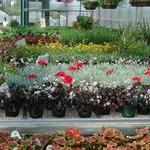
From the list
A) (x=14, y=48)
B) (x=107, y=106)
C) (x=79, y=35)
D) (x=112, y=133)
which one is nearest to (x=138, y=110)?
(x=107, y=106)

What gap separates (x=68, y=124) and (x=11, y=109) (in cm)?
63

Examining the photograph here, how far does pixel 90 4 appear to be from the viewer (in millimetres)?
21766

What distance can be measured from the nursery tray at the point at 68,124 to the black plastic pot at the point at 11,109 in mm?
117

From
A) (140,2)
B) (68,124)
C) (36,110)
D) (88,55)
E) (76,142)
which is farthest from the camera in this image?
(140,2)

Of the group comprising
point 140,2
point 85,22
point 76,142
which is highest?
point 140,2

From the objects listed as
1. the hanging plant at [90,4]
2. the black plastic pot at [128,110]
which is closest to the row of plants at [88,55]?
the black plastic pot at [128,110]

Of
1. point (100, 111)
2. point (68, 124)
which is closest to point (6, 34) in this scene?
point (100, 111)

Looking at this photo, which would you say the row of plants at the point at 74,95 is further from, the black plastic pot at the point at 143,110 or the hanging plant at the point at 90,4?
the hanging plant at the point at 90,4

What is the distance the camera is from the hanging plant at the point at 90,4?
848 inches

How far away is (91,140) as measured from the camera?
14.8ft

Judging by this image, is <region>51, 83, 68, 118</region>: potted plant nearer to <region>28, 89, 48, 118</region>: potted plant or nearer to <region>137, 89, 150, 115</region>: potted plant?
<region>28, 89, 48, 118</region>: potted plant

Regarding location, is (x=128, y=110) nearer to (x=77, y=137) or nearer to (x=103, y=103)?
(x=103, y=103)

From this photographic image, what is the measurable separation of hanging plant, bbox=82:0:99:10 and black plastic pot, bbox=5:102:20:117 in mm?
15431

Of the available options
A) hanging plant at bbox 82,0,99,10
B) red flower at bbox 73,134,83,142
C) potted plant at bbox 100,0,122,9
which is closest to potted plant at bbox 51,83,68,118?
red flower at bbox 73,134,83,142
